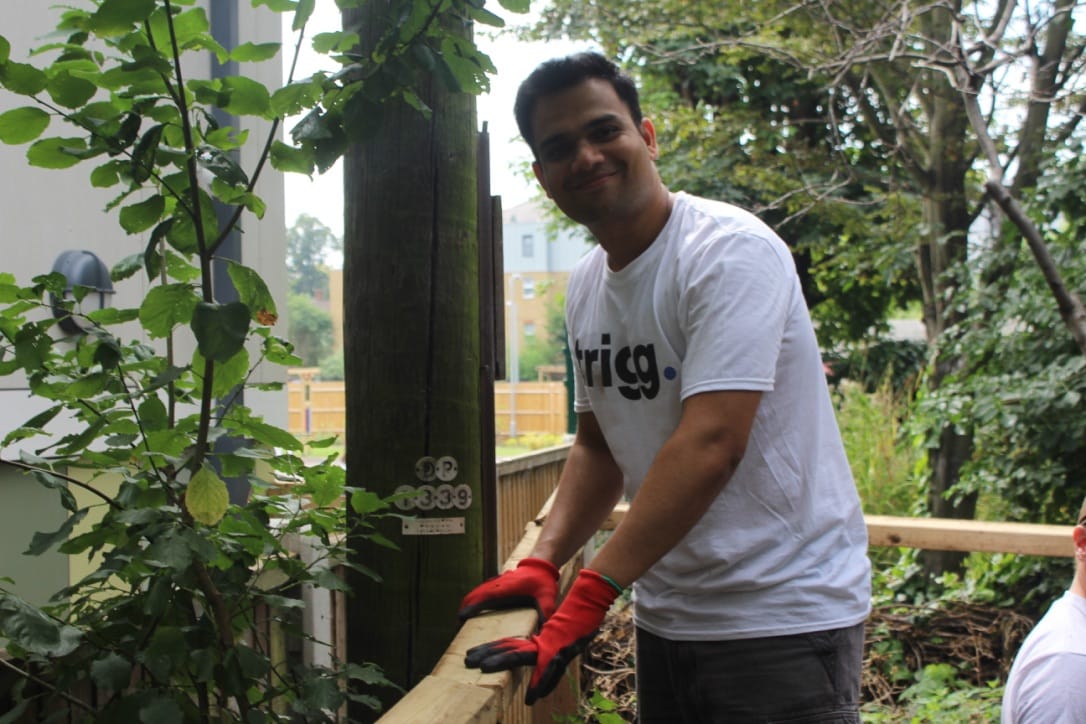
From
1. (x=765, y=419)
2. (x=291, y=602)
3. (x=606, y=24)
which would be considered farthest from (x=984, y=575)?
(x=606, y=24)

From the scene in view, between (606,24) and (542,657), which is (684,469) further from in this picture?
(606,24)

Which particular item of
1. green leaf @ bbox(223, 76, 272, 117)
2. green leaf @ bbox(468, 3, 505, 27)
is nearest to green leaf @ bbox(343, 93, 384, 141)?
green leaf @ bbox(223, 76, 272, 117)

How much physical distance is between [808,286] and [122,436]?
51.4ft

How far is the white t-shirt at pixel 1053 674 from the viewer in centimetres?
241

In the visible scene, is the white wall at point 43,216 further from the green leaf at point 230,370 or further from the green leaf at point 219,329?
the green leaf at point 219,329

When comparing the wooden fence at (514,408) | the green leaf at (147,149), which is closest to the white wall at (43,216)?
the green leaf at (147,149)

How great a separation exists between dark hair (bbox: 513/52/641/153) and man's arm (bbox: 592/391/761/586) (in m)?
0.75

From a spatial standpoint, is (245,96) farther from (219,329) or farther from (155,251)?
(219,329)

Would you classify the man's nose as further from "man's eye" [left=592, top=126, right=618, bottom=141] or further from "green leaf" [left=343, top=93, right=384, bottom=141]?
"green leaf" [left=343, top=93, right=384, bottom=141]

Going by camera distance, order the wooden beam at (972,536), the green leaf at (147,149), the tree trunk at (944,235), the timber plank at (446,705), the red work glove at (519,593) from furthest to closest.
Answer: the tree trunk at (944,235)
the wooden beam at (972,536)
the red work glove at (519,593)
the green leaf at (147,149)
the timber plank at (446,705)

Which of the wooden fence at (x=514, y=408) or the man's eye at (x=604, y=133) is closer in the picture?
the man's eye at (x=604, y=133)

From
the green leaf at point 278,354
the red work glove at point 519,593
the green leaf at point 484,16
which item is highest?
the green leaf at point 484,16

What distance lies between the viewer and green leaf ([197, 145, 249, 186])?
169 centimetres

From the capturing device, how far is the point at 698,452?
1.96 meters
